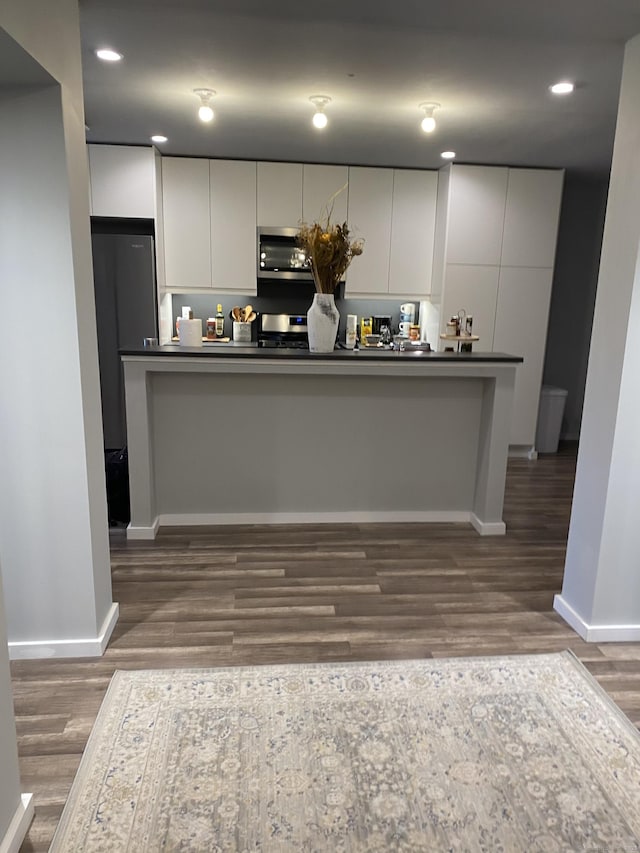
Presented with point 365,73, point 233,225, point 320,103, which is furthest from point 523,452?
point 365,73

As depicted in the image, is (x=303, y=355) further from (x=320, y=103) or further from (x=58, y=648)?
(x=58, y=648)

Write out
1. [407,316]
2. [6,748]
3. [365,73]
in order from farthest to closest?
[407,316] < [365,73] < [6,748]

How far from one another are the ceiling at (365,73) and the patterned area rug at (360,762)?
2.58 metres

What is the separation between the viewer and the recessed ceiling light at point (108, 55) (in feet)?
9.14

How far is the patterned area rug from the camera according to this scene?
1594 mm

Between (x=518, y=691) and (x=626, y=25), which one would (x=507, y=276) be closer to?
(x=626, y=25)

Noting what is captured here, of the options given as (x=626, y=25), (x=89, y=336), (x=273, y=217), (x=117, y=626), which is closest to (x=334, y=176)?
(x=273, y=217)

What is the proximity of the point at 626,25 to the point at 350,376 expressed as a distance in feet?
6.77

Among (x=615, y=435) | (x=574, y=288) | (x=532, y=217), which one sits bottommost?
(x=615, y=435)

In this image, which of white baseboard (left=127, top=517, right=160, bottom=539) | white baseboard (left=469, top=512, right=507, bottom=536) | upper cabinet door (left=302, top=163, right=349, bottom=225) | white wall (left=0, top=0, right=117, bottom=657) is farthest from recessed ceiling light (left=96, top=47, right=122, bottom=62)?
white baseboard (left=469, top=512, right=507, bottom=536)

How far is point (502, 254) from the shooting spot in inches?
200

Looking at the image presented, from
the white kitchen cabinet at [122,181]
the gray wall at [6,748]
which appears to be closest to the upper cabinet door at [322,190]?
the white kitchen cabinet at [122,181]

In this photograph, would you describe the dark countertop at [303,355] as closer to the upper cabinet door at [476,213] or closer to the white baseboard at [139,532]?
the white baseboard at [139,532]

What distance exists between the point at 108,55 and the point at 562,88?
2.36m
